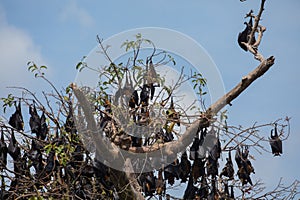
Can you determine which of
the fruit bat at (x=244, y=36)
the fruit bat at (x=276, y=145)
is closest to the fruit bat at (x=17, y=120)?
the fruit bat at (x=244, y=36)

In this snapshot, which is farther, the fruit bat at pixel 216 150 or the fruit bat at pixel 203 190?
the fruit bat at pixel 203 190

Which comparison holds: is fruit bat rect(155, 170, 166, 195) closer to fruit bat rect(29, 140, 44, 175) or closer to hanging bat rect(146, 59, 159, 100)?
hanging bat rect(146, 59, 159, 100)

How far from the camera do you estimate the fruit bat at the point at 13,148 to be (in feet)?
18.3

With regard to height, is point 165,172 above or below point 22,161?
below

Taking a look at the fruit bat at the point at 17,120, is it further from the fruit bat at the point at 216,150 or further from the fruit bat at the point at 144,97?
the fruit bat at the point at 216,150

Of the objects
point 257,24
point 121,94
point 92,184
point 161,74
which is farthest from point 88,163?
point 257,24

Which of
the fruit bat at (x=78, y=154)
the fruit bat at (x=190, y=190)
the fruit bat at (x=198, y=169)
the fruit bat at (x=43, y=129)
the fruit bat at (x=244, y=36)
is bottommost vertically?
the fruit bat at (x=190, y=190)

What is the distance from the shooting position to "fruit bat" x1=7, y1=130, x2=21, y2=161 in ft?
18.3

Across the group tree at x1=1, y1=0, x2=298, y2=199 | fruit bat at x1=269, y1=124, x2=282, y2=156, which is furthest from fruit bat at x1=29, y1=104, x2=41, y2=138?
fruit bat at x1=269, y1=124, x2=282, y2=156

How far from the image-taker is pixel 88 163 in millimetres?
5215

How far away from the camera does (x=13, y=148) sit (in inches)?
220

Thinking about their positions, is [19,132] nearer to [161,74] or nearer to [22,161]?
[22,161]

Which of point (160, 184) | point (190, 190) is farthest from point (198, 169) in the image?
point (160, 184)

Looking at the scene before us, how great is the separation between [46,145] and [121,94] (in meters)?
0.82
